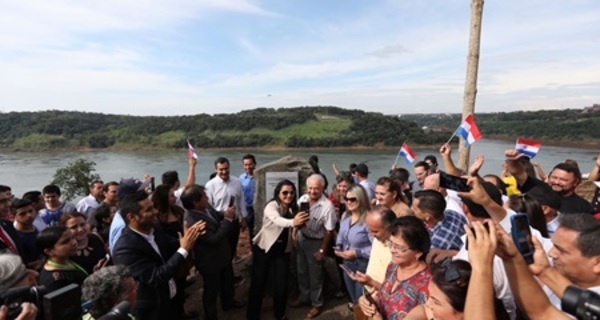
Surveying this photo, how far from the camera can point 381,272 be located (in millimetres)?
2617

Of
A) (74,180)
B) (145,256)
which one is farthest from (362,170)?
(74,180)

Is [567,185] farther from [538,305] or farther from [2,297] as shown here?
[2,297]

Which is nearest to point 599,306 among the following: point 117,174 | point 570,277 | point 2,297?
point 570,277

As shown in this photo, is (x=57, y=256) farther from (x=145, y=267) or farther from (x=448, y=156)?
(x=448, y=156)

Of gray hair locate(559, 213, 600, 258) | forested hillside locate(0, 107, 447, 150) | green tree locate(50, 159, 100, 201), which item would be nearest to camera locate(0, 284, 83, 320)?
gray hair locate(559, 213, 600, 258)

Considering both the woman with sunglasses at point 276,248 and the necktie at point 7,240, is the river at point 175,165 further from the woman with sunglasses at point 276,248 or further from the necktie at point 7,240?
the necktie at point 7,240

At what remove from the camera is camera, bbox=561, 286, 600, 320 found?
41.7 inches

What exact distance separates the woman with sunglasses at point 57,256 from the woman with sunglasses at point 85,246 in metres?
0.52

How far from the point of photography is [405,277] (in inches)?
83.6

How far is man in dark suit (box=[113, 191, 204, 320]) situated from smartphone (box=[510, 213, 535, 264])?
2.10 meters

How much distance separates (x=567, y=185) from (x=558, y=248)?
2.72 metres

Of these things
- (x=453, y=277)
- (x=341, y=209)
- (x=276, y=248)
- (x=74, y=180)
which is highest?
(x=453, y=277)

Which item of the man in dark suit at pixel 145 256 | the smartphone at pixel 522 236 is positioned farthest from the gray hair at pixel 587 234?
the man in dark suit at pixel 145 256

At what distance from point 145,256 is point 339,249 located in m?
1.72
